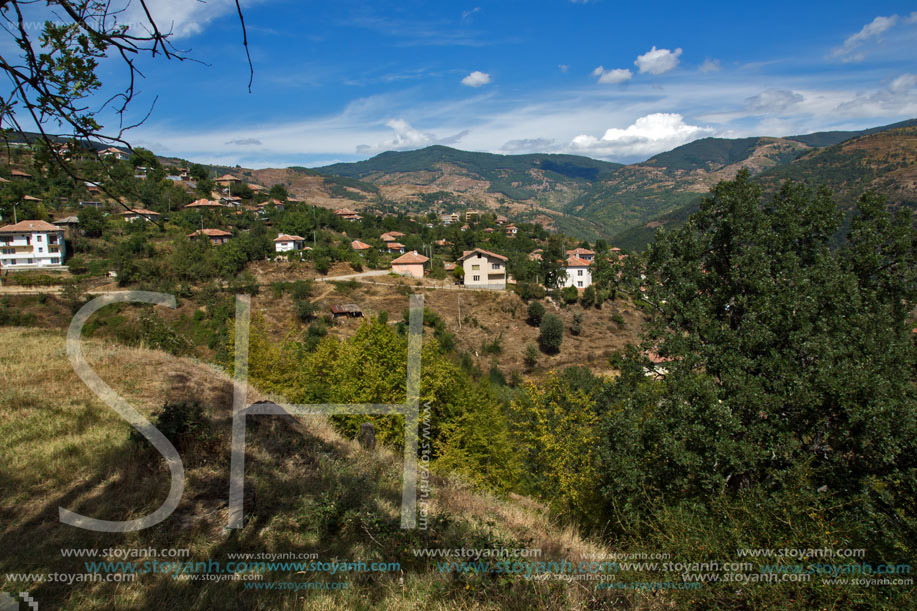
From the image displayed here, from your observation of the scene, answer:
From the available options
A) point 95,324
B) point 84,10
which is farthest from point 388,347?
point 95,324

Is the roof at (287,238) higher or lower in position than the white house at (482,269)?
higher

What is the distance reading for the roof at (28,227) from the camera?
39.2m

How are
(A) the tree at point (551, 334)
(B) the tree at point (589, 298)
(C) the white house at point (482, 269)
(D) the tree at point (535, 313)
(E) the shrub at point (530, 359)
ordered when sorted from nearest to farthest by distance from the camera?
(E) the shrub at point (530, 359), (A) the tree at point (551, 334), (D) the tree at point (535, 313), (B) the tree at point (589, 298), (C) the white house at point (482, 269)

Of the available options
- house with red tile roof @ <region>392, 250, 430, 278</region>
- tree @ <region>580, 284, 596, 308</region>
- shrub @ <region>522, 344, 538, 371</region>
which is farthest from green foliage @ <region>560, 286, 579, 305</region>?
house with red tile roof @ <region>392, 250, 430, 278</region>

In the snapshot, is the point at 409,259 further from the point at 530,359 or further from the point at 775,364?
the point at 775,364

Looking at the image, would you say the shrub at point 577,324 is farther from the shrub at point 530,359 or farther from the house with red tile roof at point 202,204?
the house with red tile roof at point 202,204

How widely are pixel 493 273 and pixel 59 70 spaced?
5118cm

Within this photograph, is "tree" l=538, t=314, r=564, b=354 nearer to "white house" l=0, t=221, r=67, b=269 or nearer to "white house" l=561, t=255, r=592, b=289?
"white house" l=561, t=255, r=592, b=289

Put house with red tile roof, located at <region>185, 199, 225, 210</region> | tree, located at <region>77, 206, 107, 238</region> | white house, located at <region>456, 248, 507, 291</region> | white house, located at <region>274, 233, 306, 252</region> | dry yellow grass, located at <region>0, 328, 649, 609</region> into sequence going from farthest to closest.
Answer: house with red tile roof, located at <region>185, 199, 225, 210</region>, white house, located at <region>274, 233, 306, 252</region>, white house, located at <region>456, 248, 507, 291</region>, tree, located at <region>77, 206, 107, 238</region>, dry yellow grass, located at <region>0, 328, 649, 609</region>

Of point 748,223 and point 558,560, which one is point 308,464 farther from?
point 748,223

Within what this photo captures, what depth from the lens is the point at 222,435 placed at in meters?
6.13

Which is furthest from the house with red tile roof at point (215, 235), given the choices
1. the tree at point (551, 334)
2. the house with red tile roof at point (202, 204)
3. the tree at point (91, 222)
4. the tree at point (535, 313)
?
the tree at point (551, 334)

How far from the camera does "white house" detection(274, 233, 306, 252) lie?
52.7 meters

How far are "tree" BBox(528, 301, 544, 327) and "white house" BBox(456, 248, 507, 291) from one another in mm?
6919
